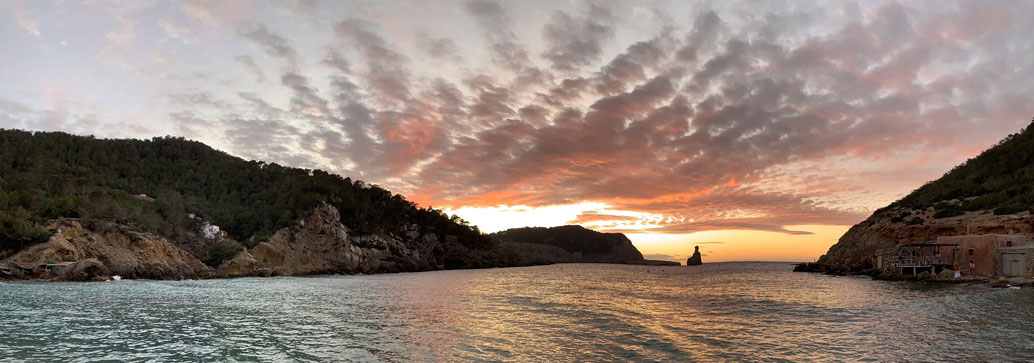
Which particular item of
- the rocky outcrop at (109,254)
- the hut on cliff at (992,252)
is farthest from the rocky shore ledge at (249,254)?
the hut on cliff at (992,252)

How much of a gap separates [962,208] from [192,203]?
146 m

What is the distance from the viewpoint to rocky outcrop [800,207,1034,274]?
6595 centimetres

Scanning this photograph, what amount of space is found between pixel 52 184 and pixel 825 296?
119 meters

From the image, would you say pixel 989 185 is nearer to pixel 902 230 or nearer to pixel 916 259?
pixel 902 230

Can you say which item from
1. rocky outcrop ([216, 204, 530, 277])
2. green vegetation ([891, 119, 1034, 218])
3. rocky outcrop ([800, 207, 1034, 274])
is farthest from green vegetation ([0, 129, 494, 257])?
→ green vegetation ([891, 119, 1034, 218])

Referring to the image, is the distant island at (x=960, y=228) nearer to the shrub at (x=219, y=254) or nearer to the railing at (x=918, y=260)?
the railing at (x=918, y=260)

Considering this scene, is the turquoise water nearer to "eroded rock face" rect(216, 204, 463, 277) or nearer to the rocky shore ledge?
the rocky shore ledge

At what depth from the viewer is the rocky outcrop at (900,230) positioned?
6595 centimetres

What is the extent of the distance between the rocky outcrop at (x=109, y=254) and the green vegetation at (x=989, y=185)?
121 m

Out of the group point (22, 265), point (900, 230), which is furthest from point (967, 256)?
point (22, 265)

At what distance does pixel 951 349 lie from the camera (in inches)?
779

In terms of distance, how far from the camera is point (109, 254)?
6762cm

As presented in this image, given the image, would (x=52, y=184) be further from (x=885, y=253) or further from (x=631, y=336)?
(x=885, y=253)

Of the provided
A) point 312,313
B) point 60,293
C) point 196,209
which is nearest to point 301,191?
point 196,209
